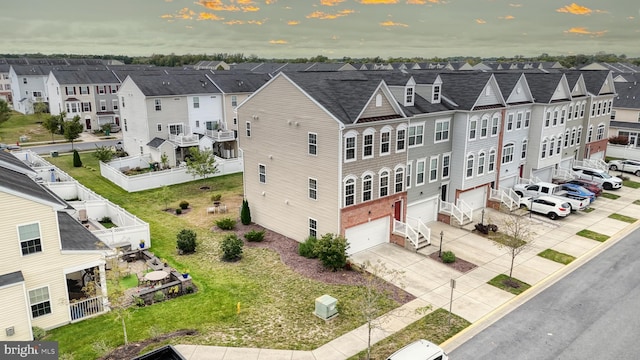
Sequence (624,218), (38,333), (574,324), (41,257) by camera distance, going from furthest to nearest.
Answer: (624,218) < (574,324) < (41,257) < (38,333)

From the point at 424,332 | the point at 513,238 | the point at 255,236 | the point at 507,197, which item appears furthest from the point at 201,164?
the point at 424,332

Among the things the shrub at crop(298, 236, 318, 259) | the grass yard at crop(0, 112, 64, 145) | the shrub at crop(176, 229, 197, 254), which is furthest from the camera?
the grass yard at crop(0, 112, 64, 145)

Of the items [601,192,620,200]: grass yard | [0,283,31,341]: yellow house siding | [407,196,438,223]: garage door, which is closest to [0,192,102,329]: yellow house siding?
[0,283,31,341]: yellow house siding

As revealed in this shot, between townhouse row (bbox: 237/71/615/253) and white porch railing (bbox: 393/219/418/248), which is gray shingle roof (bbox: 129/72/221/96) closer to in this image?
townhouse row (bbox: 237/71/615/253)

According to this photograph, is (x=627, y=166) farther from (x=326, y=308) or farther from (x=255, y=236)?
(x=326, y=308)

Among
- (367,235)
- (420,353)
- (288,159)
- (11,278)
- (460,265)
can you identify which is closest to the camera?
(420,353)

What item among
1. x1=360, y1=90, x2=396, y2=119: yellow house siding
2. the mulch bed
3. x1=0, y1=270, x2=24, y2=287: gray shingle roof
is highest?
x1=360, y1=90, x2=396, y2=119: yellow house siding
